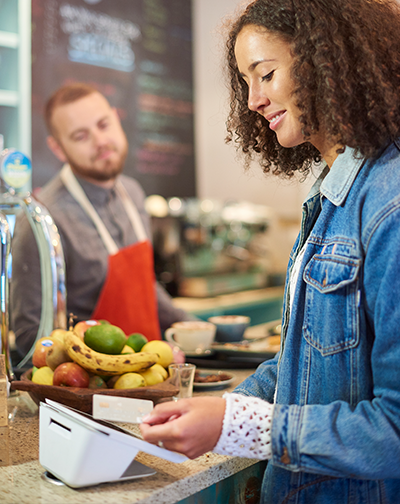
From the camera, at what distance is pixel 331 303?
35.7 inches

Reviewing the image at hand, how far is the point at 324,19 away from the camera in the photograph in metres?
0.93

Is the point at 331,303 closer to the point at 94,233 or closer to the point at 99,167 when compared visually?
the point at 94,233

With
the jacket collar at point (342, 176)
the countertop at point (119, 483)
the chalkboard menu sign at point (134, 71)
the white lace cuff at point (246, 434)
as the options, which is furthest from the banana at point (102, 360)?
the chalkboard menu sign at point (134, 71)

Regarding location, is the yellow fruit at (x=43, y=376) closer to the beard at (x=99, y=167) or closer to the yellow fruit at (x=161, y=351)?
the yellow fruit at (x=161, y=351)

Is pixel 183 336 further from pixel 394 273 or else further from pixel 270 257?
pixel 270 257

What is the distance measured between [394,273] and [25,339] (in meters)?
1.19

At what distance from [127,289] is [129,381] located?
1.37 meters

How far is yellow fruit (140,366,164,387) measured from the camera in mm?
1284

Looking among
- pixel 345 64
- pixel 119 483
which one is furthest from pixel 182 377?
pixel 345 64

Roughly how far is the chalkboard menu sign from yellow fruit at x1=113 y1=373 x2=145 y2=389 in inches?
89.2

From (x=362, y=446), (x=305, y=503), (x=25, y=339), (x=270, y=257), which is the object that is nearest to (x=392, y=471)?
(x=362, y=446)

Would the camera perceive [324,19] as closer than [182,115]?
Yes

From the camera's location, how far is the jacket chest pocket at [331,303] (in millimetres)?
881

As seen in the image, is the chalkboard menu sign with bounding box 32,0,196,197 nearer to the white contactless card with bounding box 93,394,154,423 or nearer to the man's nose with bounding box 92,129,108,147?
the man's nose with bounding box 92,129,108,147
